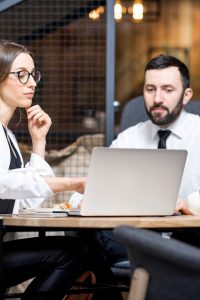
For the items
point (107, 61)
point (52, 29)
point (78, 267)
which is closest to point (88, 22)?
point (52, 29)

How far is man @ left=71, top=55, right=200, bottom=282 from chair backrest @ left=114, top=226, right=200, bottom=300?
1560 mm

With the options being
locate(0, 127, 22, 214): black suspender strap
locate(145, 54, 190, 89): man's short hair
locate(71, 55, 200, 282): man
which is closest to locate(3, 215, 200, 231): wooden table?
locate(0, 127, 22, 214): black suspender strap

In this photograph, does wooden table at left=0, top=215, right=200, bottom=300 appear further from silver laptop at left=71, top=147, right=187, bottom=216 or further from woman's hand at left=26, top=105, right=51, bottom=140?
woman's hand at left=26, top=105, right=51, bottom=140

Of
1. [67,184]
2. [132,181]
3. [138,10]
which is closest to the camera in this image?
[132,181]

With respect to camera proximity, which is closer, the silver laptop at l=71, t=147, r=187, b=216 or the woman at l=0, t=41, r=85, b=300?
the silver laptop at l=71, t=147, r=187, b=216

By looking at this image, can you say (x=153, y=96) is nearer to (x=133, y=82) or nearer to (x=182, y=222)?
(x=182, y=222)

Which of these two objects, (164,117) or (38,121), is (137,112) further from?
(38,121)

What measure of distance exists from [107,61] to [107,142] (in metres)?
0.46

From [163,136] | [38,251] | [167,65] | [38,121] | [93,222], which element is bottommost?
[38,251]

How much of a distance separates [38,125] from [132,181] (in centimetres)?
81

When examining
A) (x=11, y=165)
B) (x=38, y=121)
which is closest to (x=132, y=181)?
(x=11, y=165)

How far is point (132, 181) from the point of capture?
2.52m

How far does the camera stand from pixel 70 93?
7121mm

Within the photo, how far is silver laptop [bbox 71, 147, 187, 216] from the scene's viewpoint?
96.6 inches
